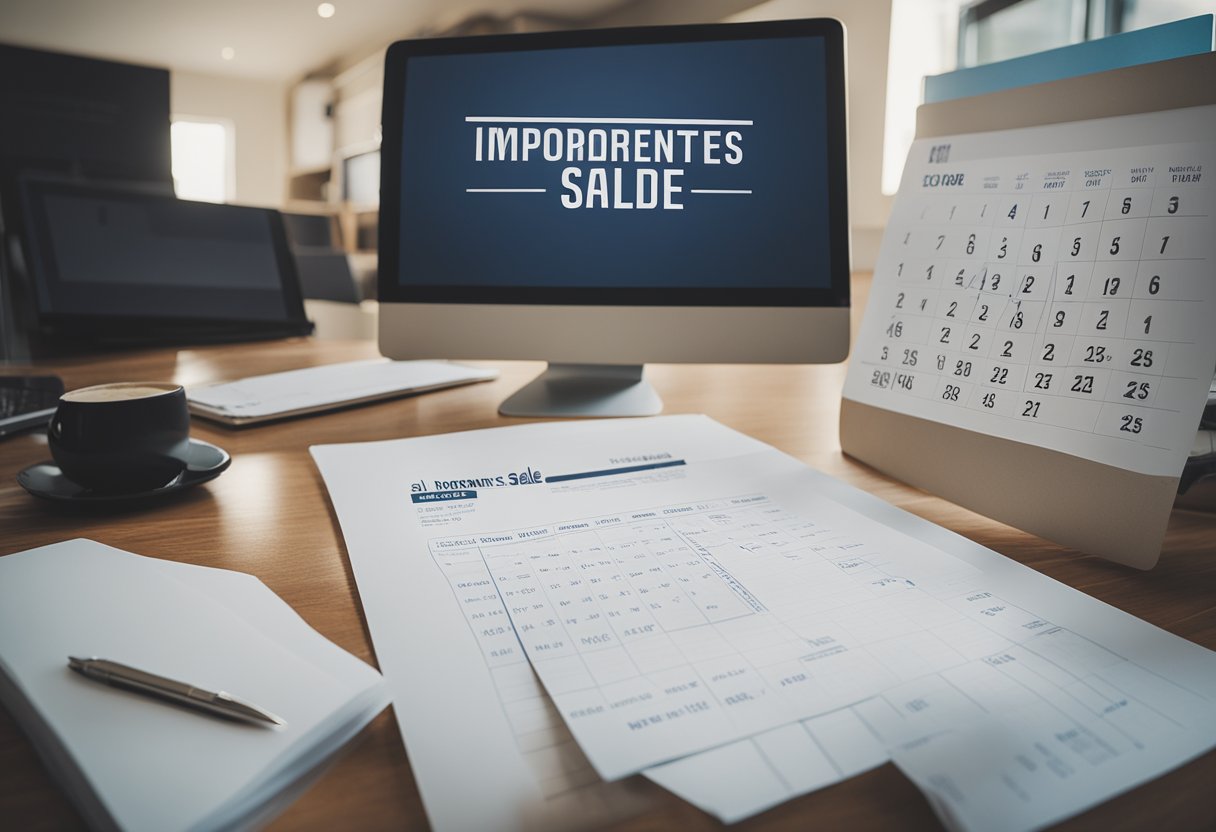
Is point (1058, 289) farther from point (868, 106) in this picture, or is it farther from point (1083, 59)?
point (868, 106)

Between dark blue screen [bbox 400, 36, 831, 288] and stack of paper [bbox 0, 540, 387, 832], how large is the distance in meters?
0.54

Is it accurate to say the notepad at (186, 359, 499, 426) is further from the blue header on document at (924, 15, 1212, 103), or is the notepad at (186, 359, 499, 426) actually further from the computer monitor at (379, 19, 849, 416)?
the blue header on document at (924, 15, 1212, 103)

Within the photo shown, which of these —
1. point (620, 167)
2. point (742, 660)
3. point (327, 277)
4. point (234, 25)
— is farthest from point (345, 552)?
point (234, 25)

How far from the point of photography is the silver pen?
26cm

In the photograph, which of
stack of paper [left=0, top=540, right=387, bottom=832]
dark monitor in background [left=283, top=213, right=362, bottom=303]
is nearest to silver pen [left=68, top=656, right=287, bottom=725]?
stack of paper [left=0, top=540, right=387, bottom=832]

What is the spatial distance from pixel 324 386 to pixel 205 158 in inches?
348

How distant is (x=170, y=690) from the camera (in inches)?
10.7

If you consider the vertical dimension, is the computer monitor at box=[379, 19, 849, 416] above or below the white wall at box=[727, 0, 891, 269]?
below

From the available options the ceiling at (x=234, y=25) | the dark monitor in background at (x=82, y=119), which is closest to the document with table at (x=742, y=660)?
the dark monitor in background at (x=82, y=119)

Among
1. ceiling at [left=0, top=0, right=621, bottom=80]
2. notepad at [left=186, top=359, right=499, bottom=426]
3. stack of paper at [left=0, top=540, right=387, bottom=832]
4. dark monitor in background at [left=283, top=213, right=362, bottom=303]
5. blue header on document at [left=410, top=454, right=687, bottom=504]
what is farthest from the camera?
ceiling at [left=0, top=0, right=621, bottom=80]

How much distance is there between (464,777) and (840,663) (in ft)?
0.51

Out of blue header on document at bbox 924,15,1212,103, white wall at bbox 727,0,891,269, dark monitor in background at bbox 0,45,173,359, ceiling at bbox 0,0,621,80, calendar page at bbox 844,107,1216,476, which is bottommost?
calendar page at bbox 844,107,1216,476

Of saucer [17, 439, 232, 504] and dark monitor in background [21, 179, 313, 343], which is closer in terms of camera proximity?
saucer [17, 439, 232, 504]

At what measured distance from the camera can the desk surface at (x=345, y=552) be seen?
0.79 ft
